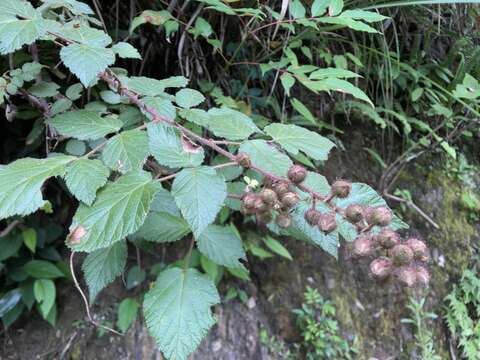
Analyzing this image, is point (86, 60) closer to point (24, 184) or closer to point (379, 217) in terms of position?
point (24, 184)

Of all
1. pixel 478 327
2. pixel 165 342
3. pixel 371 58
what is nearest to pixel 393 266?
Answer: pixel 165 342

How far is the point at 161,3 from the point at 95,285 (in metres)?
0.91

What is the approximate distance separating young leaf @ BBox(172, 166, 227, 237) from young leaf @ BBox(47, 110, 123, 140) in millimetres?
201

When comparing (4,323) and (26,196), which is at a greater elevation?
(26,196)

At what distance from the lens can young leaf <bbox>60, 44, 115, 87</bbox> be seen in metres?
0.65

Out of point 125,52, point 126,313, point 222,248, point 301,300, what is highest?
point 125,52

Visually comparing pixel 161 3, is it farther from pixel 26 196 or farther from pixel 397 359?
pixel 397 359

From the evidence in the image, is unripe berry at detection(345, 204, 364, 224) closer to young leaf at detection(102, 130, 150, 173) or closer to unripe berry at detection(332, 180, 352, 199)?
unripe berry at detection(332, 180, 352, 199)

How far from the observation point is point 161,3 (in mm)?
1277

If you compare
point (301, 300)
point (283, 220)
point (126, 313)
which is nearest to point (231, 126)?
point (283, 220)

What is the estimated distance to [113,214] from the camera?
571 millimetres

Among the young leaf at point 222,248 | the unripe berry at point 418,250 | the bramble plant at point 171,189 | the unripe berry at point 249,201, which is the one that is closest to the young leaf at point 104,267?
the bramble plant at point 171,189

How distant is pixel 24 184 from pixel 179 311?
11.6 inches

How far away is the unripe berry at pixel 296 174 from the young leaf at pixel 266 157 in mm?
44
